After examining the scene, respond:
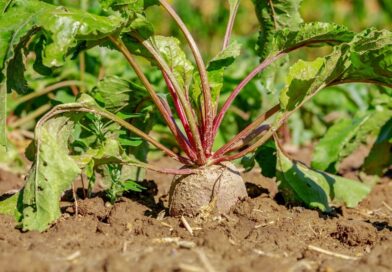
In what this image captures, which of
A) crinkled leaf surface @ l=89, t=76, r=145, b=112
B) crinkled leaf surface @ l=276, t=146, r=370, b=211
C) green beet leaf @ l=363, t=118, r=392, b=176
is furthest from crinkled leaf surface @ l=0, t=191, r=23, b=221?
green beet leaf @ l=363, t=118, r=392, b=176

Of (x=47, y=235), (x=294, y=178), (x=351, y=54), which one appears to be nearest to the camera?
(x=47, y=235)

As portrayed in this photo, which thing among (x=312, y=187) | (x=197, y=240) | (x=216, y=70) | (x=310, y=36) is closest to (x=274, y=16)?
(x=310, y=36)

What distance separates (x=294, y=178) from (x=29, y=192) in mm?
1369

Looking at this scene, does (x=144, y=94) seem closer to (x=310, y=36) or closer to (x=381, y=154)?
(x=310, y=36)

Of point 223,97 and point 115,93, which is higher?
point 115,93

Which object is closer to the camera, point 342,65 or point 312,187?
point 342,65

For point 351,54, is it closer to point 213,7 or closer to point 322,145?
point 322,145

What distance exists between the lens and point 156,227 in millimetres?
2924

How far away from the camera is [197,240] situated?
2.68m

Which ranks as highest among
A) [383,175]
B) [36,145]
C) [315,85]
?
[315,85]

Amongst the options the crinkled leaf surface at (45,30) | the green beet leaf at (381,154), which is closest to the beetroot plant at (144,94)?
the crinkled leaf surface at (45,30)

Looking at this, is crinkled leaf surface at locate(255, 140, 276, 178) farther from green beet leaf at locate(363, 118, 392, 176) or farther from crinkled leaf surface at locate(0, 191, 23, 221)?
crinkled leaf surface at locate(0, 191, 23, 221)

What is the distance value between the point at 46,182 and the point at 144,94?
0.80 meters

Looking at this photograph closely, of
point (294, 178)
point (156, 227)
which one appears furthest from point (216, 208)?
point (294, 178)
